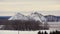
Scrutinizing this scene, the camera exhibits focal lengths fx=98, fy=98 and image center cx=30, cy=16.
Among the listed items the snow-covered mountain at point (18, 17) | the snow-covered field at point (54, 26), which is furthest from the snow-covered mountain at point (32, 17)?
the snow-covered field at point (54, 26)

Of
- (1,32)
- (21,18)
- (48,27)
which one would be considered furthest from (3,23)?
(48,27)

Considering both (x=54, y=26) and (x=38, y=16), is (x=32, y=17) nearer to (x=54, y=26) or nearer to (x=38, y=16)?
(x=38, y=16)

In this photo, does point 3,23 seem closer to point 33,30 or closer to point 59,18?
point 33,30

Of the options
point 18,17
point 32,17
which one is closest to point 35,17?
point 32,17

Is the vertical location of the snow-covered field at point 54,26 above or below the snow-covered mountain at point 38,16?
below

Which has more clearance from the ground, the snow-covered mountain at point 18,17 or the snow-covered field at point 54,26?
the snow-covered mountain at point 18,17

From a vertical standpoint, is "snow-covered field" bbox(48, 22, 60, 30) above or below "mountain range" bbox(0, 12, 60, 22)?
below

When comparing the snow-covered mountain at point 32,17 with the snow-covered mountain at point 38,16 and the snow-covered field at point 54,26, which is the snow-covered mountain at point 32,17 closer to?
the snow-covered mountain at point 38,16

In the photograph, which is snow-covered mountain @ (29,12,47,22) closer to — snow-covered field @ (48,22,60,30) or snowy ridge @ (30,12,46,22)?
snowy ridge @ (30,12,46,22)

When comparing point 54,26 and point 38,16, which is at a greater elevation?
point 38,16

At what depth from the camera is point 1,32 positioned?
1.22 meters

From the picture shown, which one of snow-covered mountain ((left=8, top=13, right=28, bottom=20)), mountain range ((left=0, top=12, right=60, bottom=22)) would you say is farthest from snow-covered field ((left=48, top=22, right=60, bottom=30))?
snow-covered mountain ((left=8, top=13, right=28, bottom=20))

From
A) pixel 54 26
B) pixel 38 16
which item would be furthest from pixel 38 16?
pixel 54 26

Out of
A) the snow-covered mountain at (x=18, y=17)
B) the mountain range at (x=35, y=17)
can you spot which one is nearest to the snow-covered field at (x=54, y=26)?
the mountain range at (x=35, y=17)
